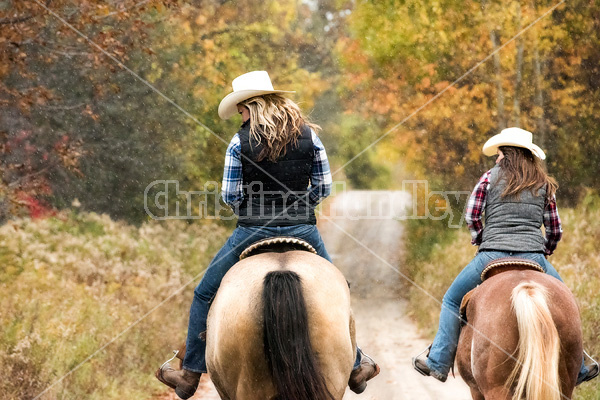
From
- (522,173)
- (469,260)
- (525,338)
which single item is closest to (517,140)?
(522,173)

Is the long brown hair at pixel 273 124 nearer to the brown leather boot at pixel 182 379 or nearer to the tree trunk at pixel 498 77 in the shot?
the brown leather boot at pixel 182 379

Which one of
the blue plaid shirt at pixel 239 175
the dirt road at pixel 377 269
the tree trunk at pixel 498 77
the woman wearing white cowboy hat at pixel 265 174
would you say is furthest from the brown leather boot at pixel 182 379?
the tree trunk at pixel 498 77

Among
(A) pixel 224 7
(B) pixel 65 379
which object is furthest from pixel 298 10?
(B) pixel 65 379

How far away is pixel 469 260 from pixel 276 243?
704 centimetres

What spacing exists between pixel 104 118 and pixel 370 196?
503cm

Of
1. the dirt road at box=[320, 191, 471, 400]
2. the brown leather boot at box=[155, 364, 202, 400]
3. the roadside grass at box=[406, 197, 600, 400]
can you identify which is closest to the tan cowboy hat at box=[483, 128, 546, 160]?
the brown leather boot at box=[155, 364, 202, 400]

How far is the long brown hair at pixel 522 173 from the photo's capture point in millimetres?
5457

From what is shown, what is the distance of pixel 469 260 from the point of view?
1113 cm

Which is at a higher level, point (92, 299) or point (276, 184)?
point (276, 184)

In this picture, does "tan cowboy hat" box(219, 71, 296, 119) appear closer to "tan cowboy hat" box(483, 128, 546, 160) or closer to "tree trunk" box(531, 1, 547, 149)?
"tan cowboy hat" box(483, 128, 546, 160)

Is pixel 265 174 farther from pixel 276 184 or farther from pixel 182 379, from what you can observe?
pixel 182 379

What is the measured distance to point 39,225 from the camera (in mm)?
9820

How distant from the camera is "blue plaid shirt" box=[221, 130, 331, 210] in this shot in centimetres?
493

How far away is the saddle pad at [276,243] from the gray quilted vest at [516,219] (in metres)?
1.67
